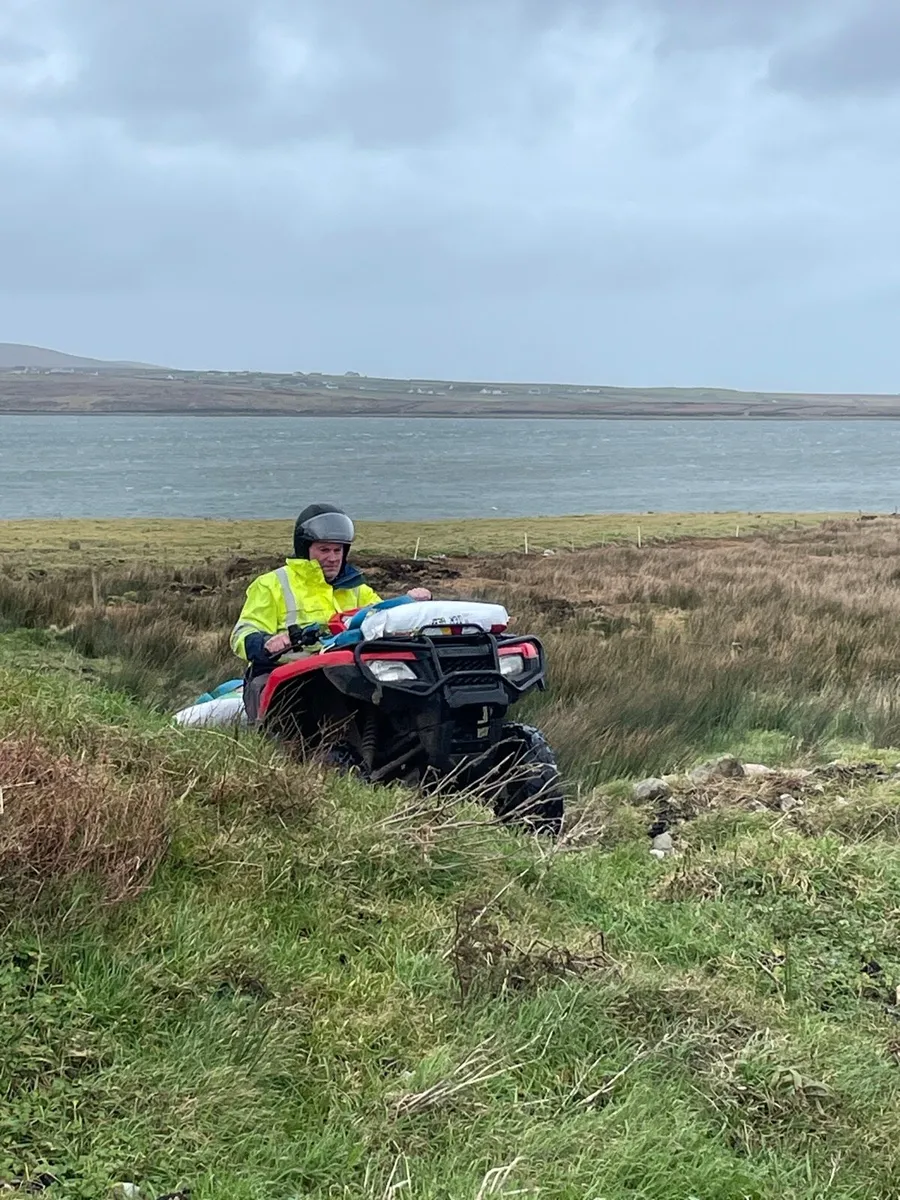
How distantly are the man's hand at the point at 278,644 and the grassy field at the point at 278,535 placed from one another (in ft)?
52.2

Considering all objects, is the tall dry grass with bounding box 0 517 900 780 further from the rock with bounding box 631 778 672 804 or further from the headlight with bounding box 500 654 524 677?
the headlight with bounding box 500 654 524 677

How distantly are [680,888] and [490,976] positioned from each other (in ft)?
4.67

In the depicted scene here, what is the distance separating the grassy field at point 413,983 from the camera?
252 cm

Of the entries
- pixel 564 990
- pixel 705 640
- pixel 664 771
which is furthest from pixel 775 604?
pixel 564 990

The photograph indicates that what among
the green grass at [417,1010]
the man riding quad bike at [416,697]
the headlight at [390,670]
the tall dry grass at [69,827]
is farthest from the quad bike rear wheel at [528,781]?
the tall dry grass at [69,827]

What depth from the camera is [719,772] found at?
6.50m

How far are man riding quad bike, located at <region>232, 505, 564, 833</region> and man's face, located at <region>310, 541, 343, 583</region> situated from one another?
0.43m

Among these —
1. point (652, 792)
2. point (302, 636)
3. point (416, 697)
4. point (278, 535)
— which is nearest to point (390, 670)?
point (416, 697)

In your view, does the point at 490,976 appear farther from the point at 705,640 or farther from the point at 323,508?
the point at 705,640

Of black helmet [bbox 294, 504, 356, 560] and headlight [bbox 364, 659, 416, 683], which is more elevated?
black helmet [bbox 294, 504, 356, 560]

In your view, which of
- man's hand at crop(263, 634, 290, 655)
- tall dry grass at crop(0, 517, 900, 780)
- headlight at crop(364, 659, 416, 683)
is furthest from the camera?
tall dry grass at crop(0, 517, 900, 780)

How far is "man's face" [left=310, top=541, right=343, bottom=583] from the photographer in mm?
5984

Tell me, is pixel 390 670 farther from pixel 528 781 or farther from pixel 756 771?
pixel 756 771

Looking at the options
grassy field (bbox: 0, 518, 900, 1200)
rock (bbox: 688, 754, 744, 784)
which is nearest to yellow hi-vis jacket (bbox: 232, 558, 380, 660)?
grassy field (bbox: 0, 518, 900, 1200)
